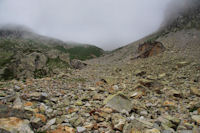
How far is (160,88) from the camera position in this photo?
35.6 ft

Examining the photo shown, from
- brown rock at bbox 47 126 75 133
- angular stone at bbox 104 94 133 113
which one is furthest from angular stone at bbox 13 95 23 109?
angular stone at bbox 104 94 133 113

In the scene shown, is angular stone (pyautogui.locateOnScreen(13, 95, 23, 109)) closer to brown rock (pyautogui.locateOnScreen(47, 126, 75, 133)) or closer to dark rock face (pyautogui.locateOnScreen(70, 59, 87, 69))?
brown rock (pyautogui.locateOnScreen(47, 126, 75, 133))

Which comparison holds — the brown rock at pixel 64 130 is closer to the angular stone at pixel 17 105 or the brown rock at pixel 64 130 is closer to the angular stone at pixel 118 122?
the angular stone at pixel 118 122

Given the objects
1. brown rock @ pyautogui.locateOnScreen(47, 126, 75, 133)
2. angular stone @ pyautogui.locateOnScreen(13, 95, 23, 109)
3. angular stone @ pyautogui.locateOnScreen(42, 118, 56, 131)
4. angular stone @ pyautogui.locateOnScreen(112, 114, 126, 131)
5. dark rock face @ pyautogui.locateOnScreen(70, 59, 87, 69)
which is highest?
dark rock face @ pyautogui.locateOnScreen(70, 59, 87, 69)

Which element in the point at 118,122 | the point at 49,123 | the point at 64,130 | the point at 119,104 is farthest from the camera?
the point at 119,104

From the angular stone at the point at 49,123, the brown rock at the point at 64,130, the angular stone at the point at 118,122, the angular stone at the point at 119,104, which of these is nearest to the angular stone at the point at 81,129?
the brown rock at the point at 64,130

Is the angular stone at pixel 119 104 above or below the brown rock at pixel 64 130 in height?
above

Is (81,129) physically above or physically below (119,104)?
below

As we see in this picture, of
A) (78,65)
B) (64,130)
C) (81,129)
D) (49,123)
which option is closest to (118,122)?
(81,129)

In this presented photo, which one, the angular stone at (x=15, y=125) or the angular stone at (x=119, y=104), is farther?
the angular stone at (x=119, y=104)

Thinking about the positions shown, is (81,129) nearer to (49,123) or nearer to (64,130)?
(64,130)

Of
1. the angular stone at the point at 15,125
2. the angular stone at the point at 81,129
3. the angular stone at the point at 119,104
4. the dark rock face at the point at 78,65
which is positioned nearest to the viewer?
the angular stone at the point at 15,125

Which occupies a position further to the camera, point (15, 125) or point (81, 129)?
point (81, 129)

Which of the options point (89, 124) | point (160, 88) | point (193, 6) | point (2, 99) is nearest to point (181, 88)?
point (160, 88)
